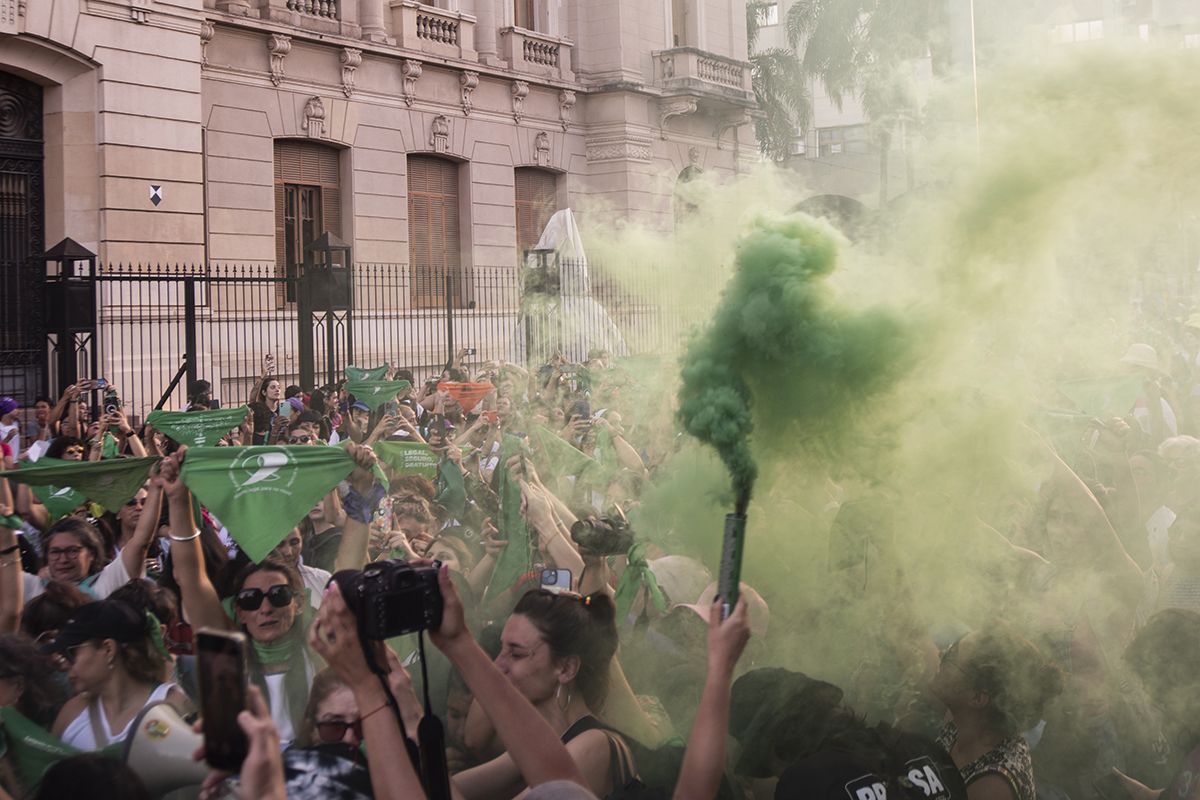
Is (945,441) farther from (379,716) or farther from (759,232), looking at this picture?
(379,716)

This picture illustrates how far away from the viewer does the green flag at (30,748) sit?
364cm

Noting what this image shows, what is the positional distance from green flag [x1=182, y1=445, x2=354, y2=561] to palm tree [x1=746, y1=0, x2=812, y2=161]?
33.2 metres

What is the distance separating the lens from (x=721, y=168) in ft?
89.4

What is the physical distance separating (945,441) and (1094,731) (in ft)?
3.45

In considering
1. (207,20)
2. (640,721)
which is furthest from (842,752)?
(207,20)

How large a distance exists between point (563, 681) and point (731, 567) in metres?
0.98

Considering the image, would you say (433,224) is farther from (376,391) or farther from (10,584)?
(10,584)

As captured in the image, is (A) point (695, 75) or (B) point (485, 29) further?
(A) point (695, 75)

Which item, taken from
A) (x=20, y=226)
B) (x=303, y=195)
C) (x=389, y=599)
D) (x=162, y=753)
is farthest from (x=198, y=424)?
(x=303, y=195)

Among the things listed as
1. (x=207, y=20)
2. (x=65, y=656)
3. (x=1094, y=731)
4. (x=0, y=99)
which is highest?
(x=207, y=20)

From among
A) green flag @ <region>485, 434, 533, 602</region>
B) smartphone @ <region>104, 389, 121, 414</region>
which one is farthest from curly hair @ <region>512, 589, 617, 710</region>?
smartphone @ <region>104, 389, 121, 414</region>

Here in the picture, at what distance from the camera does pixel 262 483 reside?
16.3 feet

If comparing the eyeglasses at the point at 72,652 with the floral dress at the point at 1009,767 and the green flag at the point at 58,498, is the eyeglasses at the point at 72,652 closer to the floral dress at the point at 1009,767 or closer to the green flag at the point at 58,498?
the green flag at the point at 58,498

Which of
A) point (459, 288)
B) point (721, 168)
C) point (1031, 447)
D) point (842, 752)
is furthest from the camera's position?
point (721, 168)
